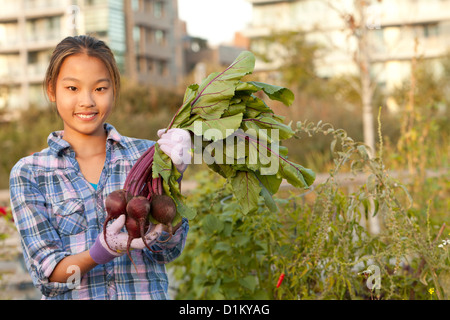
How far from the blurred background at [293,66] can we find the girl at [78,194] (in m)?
1.74

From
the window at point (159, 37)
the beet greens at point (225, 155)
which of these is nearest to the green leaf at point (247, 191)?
the beet greens at point (225, 155)

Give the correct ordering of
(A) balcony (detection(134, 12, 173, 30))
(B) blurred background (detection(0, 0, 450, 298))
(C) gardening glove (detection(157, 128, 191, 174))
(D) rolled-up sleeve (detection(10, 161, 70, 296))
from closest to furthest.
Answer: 1. (C) gardening glove (detection(157, 128, 191, 174))
2. (D) rolled-up sleeve (detection(10, 161, 70, 296))
3. (B) blurred background (detection(0, 0, 450, 298))
4. (A) balcony (detection(134, 12, 173, 30))

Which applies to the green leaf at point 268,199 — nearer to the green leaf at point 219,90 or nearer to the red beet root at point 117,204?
the green leaf at point 219,90

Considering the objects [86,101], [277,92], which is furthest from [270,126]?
[86,101]

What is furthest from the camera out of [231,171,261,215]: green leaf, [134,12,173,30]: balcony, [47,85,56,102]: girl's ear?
[134,12,173,30]: balcony

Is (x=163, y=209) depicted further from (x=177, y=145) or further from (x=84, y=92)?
(x=84, y=92)

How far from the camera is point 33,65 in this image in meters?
41.9

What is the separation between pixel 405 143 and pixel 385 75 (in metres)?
35.8

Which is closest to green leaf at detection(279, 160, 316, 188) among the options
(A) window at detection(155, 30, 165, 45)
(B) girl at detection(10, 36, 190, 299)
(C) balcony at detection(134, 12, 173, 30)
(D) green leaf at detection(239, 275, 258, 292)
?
(B) girl at detection(10, 36, 190, 299)

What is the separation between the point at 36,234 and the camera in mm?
1875

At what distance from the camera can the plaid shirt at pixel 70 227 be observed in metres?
1.88

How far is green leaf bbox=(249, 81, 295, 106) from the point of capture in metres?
1.78

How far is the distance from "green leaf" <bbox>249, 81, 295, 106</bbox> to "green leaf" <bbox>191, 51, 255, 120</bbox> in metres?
0.06

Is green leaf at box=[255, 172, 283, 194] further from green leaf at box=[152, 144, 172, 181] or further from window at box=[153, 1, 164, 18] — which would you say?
window at box=[153, 1, 164, 18]
